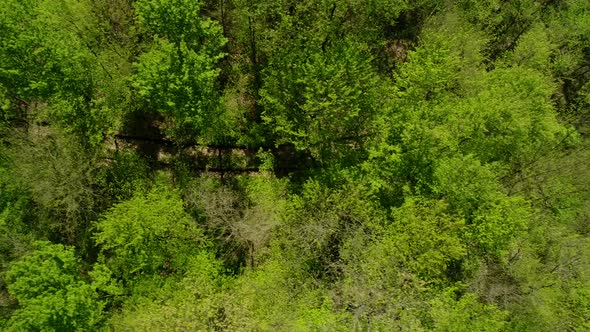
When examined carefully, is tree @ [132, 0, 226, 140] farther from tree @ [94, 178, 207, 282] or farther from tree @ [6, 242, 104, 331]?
tree @ [6, 242, 104, 331]

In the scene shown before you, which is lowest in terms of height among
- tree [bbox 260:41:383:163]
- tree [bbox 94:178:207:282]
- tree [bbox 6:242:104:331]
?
tree [bbox 6:242:104:331]

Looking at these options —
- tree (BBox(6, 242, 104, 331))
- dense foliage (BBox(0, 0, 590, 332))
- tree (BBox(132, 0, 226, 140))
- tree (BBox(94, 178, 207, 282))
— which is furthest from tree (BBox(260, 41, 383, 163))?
tree (BBox(6, 242, 104, 331))

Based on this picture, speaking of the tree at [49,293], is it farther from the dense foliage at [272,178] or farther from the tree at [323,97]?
the tree at [323,97]

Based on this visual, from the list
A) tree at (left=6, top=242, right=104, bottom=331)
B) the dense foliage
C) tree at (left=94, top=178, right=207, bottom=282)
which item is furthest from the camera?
tree at (left=94, top=178, right=207, bottom=282)

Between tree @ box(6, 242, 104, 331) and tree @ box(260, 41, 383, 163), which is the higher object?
tree @ box(260, 41, 383, 163)

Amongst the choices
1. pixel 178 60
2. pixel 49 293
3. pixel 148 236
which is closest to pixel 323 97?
pixel 178 60

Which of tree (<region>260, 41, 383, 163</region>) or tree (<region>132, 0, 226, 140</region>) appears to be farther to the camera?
tree (<region>260, 41, 383, 163</region>)

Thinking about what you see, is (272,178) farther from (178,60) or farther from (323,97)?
(178,60)

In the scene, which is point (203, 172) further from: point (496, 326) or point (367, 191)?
point (496, 326)

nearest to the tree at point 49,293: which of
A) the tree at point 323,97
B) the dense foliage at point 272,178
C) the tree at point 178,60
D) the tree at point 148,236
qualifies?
the dense foliage at point 272,178
